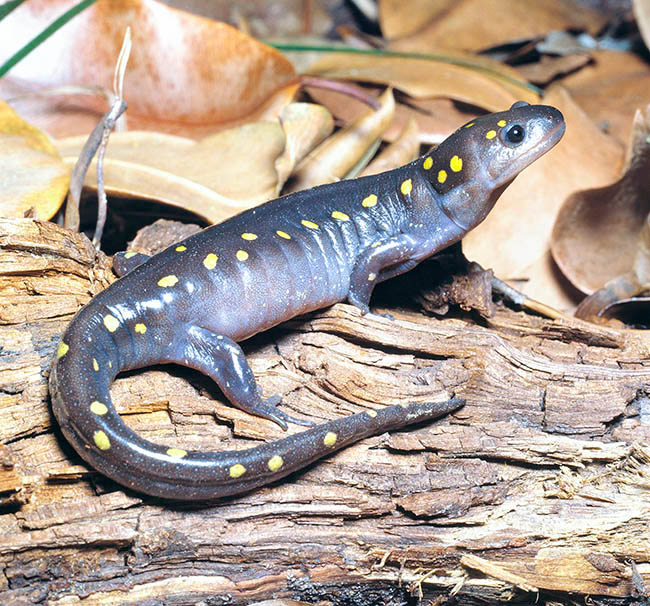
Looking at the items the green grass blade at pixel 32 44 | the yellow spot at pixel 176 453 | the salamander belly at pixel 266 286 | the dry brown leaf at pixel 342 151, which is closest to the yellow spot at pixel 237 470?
the yellow spot at pixel 176 453

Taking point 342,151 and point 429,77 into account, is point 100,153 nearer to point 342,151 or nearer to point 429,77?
point 342,151

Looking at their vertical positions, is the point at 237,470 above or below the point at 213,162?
below

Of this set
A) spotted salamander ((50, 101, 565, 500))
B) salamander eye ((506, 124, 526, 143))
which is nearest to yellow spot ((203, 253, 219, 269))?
spotted salamander ((50, 101, 565, 500))

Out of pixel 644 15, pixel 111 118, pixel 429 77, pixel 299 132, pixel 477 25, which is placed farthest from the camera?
pixel 477 25

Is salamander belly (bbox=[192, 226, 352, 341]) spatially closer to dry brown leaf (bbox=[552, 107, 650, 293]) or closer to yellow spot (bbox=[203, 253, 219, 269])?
yellow spot (bbox=[203, 253, 219, 269])

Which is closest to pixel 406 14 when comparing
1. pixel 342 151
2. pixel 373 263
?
pixel 342 151

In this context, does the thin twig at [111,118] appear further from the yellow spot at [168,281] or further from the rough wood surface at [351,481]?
the yellow spot at [168,281]

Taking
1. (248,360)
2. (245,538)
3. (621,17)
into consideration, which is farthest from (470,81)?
(245,538)
